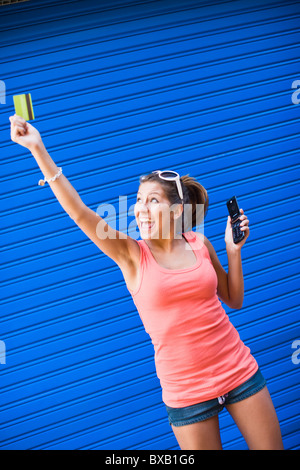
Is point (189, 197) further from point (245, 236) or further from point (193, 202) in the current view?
point (245, 236)

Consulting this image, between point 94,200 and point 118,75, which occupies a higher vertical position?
point 118,75

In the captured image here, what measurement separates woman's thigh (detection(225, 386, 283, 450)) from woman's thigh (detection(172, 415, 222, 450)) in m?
0.14

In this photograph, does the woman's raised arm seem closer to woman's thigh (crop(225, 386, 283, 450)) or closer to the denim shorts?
the denim shorts

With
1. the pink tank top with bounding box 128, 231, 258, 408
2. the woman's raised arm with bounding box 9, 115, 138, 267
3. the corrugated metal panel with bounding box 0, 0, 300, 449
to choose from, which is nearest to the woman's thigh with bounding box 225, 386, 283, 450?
the pink tank top with bounding box 128, 231, 258, 408

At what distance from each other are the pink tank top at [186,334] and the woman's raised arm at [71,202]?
12 centimetres

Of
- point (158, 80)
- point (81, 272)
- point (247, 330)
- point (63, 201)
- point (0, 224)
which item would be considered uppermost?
point (158, 80)

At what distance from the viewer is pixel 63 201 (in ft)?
7.06

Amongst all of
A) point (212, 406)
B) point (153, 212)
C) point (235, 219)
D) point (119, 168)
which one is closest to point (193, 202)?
point (235, 219)

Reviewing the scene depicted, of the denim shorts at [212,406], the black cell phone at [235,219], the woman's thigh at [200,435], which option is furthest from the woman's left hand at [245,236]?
the woman's thigh at [200,435]

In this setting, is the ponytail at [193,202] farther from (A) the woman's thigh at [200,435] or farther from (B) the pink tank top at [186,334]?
(A) the woman's thigh at [200,435]

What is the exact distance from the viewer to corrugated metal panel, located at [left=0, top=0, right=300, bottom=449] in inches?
151

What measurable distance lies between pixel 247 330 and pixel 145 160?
63.8 inches

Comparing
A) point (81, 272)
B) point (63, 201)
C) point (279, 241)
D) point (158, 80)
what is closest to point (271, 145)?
point (279, 241)
